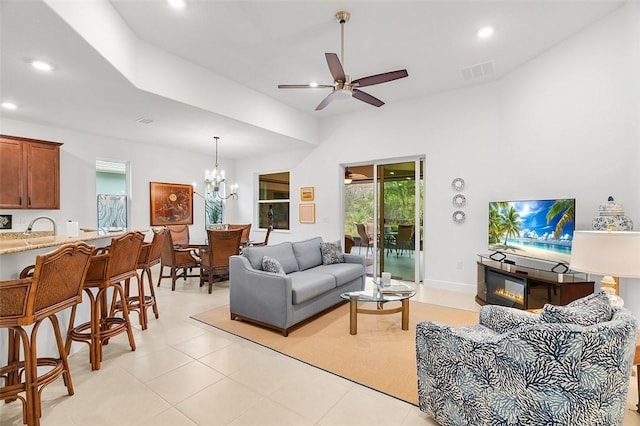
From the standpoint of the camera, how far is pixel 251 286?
134 inches

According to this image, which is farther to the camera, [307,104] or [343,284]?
[307,104]

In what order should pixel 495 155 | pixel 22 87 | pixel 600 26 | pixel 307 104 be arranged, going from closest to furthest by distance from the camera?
1. pixel 600 26
2. pixel 22 87
3. pixel 495 155
4. pixel 307 104

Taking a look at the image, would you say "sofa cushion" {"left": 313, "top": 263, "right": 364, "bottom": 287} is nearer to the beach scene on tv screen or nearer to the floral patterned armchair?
the beach scene on tv screen

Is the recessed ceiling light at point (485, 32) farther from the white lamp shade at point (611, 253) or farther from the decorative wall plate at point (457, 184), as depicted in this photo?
the white lamp shade at point (611, 253)

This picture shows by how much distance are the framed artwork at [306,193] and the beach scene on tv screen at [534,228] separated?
3.62 meters

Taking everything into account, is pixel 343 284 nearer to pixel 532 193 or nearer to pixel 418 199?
pixel 418 199

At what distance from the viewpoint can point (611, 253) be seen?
2.02m

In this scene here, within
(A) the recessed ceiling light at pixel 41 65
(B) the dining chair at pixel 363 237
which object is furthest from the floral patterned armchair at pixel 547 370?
(B) the dining chair at pixel 363 237

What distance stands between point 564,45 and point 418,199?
2.84m

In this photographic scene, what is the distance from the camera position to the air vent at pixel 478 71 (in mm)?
4221

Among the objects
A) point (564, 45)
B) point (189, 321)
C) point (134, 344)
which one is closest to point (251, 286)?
point (189, 321)

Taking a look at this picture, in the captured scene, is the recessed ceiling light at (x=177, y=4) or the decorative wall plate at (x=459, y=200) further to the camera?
the decorative wall plate at (x=459, y=200)

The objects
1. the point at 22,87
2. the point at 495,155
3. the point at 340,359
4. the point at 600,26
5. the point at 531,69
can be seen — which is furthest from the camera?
the point at 495,155

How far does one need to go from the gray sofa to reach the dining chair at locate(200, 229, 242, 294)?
1.24m
